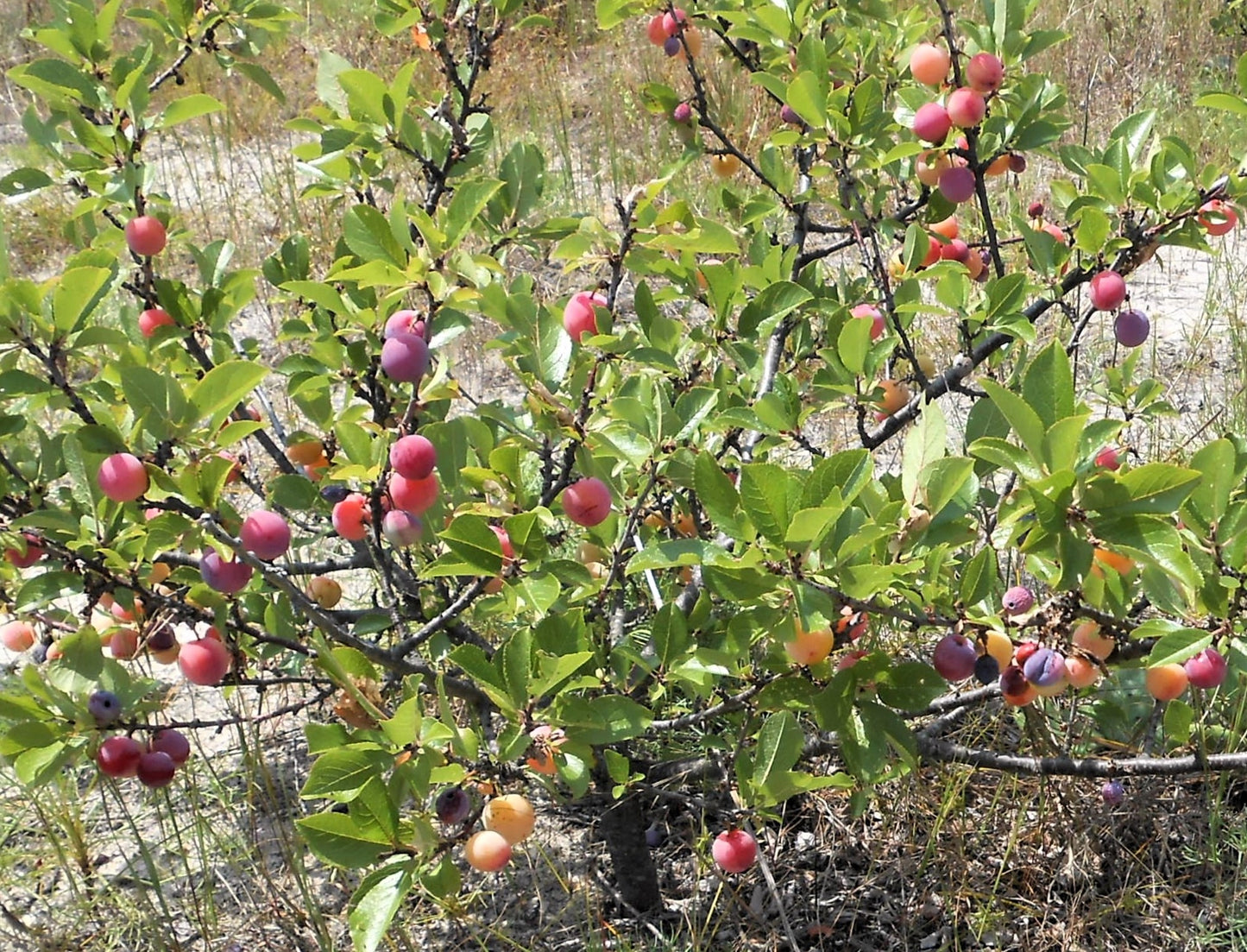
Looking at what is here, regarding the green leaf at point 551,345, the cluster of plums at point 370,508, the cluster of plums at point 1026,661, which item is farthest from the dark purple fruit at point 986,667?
the green leaf at point 551,345

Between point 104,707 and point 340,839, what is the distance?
396mm

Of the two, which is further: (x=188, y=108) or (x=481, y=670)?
(x=188, y=108)

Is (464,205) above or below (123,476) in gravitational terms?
above

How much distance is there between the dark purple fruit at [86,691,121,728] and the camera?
118cm

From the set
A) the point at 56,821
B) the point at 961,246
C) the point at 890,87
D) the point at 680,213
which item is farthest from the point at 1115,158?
the point at 56,821

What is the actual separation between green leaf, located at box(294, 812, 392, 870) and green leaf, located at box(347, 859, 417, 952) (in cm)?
2

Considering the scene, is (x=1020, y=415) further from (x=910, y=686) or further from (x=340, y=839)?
(x=340, y=839)

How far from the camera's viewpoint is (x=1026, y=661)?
1.04 metres

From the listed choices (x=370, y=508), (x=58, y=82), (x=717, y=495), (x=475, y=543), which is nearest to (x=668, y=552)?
(x=717, y=495)

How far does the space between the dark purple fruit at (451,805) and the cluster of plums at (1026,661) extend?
1.69 feet

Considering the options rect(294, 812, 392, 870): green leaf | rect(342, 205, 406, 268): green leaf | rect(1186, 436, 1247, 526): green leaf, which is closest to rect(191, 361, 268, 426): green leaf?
rect(342, 205, 406, 268): green leaf

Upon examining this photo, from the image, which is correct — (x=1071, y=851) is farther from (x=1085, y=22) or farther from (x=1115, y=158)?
(x=1085, y=22)

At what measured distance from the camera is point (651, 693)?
122 cm

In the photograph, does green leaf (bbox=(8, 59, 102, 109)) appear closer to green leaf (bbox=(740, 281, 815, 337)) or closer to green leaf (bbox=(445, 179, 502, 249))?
green leaf (bbox=(445, 179, 502, 249))
